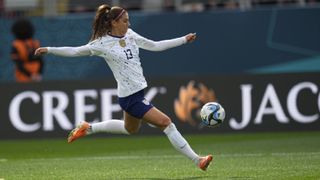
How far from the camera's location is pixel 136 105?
1145 centimetres

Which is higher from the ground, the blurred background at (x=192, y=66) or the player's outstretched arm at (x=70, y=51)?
the player's outstretched arm at (x=70, y=51)

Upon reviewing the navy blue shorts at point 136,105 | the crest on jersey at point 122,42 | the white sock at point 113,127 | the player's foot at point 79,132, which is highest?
the crest on jersey at point 122,42

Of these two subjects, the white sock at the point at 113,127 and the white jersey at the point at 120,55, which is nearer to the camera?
the white jersey at the point at 120,55

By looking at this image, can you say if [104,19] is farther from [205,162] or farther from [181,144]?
[205,162]

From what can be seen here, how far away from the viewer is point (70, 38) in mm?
23188

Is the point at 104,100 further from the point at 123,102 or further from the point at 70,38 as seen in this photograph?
the point at 123,102

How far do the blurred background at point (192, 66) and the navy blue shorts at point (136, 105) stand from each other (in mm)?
7896

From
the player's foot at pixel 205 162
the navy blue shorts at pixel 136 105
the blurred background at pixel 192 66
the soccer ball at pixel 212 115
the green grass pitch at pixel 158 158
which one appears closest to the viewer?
the player's foot at pixel 205 162

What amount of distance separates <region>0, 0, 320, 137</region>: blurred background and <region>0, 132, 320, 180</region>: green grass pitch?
22.4 inches

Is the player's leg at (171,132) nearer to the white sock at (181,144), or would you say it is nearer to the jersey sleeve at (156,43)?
the white sock at (181,144)

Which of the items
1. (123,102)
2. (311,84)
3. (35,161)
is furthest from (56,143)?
(123,102)

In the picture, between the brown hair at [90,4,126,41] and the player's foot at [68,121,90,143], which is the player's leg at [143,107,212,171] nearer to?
the brown hair at [90,4,126,41]

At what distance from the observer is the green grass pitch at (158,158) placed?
1127 cm

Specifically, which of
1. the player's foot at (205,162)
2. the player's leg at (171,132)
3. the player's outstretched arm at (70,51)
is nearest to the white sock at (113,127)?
the player's leg at (171,132)
